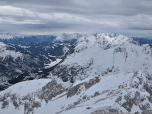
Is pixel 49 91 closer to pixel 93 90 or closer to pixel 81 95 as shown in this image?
pixel 81 95

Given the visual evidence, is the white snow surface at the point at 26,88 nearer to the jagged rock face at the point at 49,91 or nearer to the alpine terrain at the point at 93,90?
the alpine terrain at the point at 93,90

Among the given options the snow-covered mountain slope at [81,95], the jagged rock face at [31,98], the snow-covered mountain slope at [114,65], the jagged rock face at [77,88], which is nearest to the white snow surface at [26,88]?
the snow-covered mountain slope at [81,95]

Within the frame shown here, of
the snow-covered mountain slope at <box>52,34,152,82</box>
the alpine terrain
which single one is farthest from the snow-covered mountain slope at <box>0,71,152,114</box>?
the snow-covered mountain slope at <box>52,34,152,82</box>

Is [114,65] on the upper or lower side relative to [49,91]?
upper

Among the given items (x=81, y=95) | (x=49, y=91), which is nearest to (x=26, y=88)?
(x=49, y=91)

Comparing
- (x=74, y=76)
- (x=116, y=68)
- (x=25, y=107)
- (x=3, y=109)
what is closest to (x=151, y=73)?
(x=116, y=68)

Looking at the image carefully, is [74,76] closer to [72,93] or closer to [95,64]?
[95,64]

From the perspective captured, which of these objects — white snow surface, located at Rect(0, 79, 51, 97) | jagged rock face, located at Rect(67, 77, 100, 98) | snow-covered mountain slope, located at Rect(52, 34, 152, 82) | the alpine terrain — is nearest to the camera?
the alpine terrain

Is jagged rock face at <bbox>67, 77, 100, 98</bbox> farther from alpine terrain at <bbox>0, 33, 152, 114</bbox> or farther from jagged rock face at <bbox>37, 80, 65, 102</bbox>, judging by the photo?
jagged rock face at <bbox>37, 80, 65, 102</bbox>
